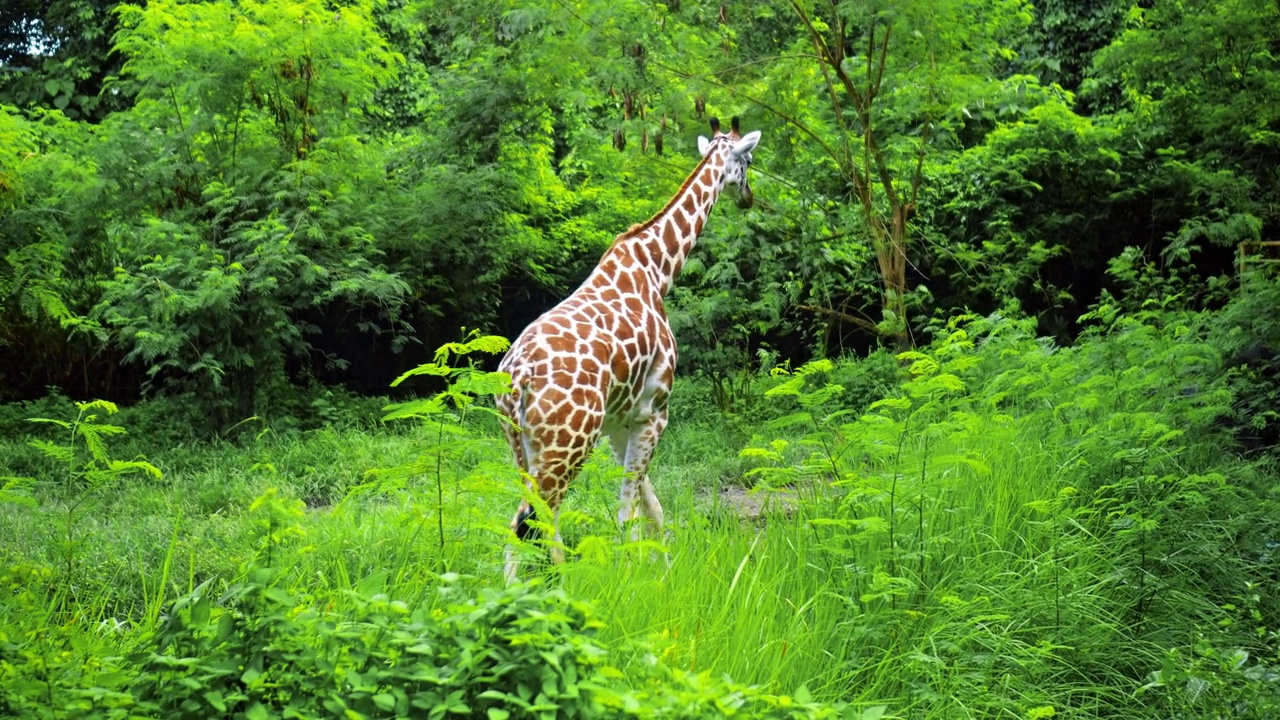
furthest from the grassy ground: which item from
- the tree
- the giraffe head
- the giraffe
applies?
the tree

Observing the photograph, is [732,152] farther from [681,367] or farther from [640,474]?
[681,367]

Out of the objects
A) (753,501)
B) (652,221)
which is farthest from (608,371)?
(753,501)

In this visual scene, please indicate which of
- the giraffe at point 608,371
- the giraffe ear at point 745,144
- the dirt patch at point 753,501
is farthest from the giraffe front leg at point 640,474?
the giraffe ear at point 745,144

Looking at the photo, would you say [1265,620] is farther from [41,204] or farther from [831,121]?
[41,204]

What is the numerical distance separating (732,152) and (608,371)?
217 cm

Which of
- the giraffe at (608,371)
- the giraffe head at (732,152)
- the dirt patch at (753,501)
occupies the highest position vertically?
the giraffe head at (732,152)

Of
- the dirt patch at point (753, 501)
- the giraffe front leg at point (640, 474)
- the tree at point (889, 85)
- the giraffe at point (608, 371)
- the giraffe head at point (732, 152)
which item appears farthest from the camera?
the tree at point (889, 85)

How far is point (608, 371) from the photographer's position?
5.06 metres

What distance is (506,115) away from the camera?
1158 cm

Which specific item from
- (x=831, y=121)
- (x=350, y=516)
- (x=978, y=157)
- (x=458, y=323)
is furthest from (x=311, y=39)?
(x=978, y=157)

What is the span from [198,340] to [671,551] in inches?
253

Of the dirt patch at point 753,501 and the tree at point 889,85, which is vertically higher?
the tree at point 889,85

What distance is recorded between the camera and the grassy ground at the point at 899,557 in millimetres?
3842

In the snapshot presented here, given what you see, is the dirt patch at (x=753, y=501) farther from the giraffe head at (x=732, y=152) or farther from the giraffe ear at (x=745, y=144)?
the giraffe ear at (x=745, y=144)
